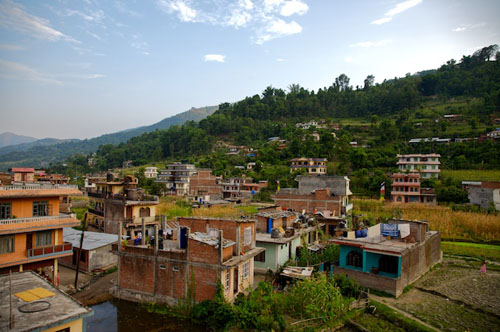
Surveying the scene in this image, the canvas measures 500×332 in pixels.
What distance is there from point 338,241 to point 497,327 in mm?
7551

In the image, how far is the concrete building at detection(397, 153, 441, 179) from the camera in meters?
50.0

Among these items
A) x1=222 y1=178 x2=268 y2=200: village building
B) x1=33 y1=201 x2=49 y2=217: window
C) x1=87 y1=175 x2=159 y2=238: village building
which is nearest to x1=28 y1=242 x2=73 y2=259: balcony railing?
x1=33 y1=201 x2=49 y2=217: window

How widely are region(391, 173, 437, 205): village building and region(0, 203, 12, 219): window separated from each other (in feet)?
138

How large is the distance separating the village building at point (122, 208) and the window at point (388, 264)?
687 inches

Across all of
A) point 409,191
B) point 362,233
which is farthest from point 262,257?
point 409,191

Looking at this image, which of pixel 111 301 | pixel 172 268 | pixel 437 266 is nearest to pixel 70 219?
pixel 111 301

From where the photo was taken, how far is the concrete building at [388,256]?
16672 mm

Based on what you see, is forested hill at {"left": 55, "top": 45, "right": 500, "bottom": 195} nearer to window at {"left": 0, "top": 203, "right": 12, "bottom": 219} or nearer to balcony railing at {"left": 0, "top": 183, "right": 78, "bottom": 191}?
balcony railing at {"left": 0, "top": 183, "right": 78, "bottom": 191}

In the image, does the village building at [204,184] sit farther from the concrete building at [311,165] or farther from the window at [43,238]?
the window at [43,238]

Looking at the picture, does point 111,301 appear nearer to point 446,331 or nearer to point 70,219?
point 70,219

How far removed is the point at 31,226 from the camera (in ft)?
49.6

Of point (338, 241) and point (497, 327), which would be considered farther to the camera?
point (338, 241)

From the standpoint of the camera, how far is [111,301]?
15859mm

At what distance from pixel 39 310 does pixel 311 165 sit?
5300cm
